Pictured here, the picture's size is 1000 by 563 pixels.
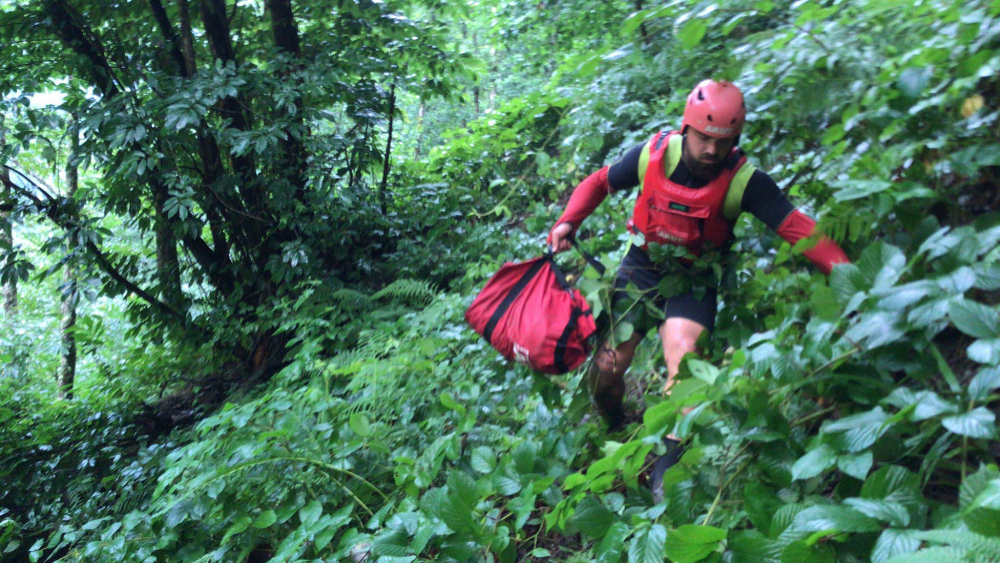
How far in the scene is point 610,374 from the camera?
3.42 metres

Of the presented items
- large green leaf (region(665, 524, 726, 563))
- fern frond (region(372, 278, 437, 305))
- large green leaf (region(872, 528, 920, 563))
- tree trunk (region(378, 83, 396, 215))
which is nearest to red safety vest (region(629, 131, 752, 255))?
large green leaf (region(665, 524, 726, 563))

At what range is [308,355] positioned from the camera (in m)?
5.45

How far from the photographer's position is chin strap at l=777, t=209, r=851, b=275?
263 centimetres

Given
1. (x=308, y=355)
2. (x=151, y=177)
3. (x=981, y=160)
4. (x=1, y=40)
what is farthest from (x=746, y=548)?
(x=1, y=40)

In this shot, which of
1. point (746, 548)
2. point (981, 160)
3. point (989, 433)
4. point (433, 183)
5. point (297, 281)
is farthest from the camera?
point (433, 183)

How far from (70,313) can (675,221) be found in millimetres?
7214

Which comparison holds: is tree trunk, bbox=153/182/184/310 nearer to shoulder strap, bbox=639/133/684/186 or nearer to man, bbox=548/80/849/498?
man, bbox=548/80/849/498

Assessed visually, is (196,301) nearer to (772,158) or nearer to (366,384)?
(366,384)

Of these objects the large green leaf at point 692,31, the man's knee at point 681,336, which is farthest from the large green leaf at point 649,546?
the large green leaf at point 692,31

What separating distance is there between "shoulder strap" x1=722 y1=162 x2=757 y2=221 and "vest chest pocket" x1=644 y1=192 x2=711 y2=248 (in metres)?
0.09

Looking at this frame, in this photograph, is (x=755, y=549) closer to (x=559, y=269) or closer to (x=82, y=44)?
(x=559, y=269)

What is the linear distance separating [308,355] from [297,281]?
1.63 metres

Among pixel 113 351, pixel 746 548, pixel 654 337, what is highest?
pixel 746 548

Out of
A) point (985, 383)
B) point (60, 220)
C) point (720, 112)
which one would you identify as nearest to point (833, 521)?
point (985, 383)
